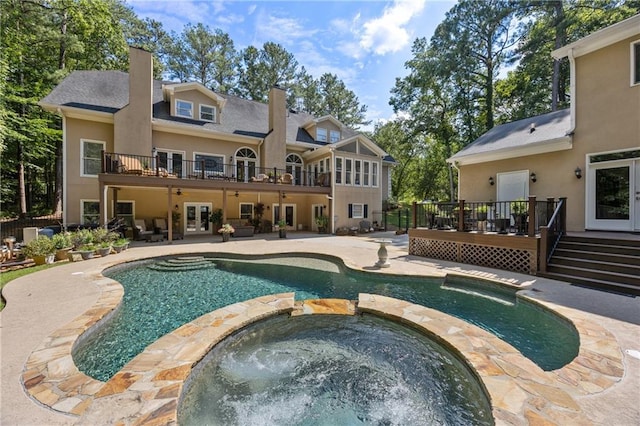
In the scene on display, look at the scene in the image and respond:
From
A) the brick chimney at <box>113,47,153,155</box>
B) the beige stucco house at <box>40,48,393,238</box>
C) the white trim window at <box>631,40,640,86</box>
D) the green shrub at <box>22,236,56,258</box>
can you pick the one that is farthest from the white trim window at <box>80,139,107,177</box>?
the white trim window at <box>631,40,640,86</box>

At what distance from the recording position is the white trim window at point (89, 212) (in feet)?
39.7

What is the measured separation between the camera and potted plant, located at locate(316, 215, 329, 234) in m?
16.8

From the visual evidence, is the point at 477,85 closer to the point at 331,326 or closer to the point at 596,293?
the point at 596,293

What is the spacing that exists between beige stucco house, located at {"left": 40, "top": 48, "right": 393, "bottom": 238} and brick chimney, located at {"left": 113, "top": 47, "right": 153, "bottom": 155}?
0.14 feet

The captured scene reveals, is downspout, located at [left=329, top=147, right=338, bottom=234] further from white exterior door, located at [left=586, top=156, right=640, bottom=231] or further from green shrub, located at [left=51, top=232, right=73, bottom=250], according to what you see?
green shrub, located at [left=51, top=232, right=73, bottom=250]

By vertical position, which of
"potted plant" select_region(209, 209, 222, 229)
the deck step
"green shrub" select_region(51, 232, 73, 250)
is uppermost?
"potted plant" select_region(209, 209, 222, 229)

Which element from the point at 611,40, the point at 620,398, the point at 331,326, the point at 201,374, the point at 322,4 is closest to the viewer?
the point at 620,398

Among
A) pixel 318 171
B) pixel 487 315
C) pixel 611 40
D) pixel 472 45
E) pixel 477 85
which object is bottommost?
pixel 487 315

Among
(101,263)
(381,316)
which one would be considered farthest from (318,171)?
(381,316)

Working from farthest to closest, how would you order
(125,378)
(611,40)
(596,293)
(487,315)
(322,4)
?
(322,4) → (611,40) → (596,293) → (487,315) → (125,378)

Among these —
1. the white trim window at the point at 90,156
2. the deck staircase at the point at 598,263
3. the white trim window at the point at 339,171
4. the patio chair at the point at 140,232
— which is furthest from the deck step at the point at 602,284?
the white trim window at the point at 90,156

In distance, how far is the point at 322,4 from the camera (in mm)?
11508

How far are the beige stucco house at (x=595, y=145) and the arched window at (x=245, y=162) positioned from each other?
1279cm

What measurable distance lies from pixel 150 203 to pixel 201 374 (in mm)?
13611
